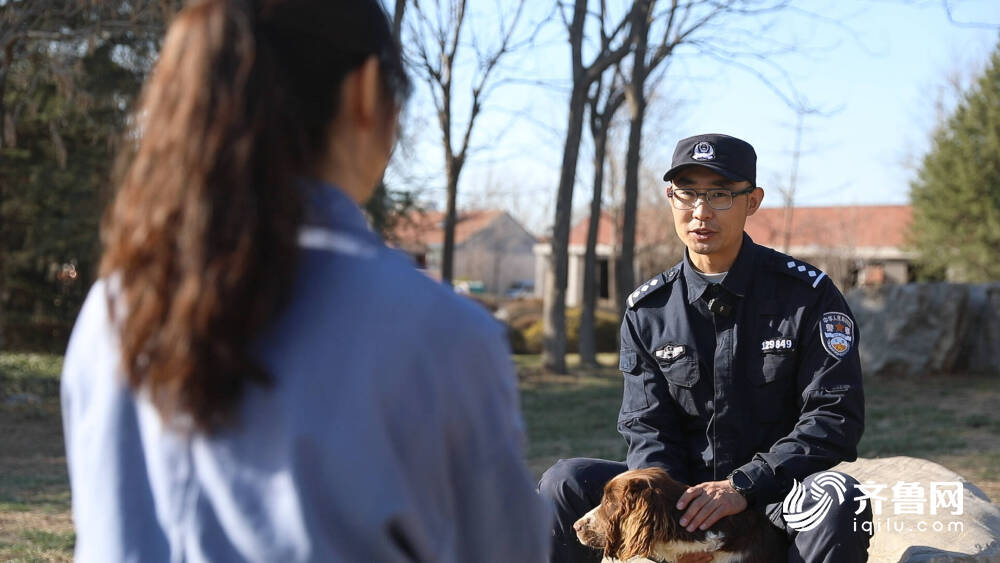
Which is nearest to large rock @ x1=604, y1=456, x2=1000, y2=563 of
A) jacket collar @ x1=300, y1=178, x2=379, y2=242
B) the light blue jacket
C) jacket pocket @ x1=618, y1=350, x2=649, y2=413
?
jacket pocket @ x1=618, y1=350, x2=649, y2=413

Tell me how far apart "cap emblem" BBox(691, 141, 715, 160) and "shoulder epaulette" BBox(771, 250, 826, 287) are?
440 mm

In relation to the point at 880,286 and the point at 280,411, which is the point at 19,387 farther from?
the point at 280,411

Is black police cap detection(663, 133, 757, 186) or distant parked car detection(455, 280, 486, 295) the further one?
distant parked car detection(455, 280, 486, 295)

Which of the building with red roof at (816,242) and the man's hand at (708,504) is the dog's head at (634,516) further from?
the building with red roof at (816,242)

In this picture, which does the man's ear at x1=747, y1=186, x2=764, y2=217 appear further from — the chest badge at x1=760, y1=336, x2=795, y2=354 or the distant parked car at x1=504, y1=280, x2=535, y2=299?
the distant parked car at x1=504, y1=280, x2=535, y2=299

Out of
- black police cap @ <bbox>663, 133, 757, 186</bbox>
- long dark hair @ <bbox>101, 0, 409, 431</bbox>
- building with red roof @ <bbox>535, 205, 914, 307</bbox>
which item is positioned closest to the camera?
long dark hair @ <bbox>101, 0, 409, 431</bbox>

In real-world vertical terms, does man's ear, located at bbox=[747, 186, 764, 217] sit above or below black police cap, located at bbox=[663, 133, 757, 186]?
below

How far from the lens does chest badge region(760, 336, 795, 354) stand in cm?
322

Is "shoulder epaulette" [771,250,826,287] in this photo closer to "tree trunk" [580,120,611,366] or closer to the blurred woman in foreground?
the blurred woman in foreground

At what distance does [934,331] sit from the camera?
44.4 ft

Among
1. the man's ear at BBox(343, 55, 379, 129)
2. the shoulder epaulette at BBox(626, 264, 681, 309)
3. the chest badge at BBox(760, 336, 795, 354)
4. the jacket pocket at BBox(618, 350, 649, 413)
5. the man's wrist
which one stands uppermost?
the man's ear at BBox(343, 55, 379, 129)

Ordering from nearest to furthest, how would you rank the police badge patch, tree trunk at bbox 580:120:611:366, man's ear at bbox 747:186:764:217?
1. the police badge patch
2. man's ear at bbox 747:186:764:217
3. tree trunk at bbox 580:120:611:366

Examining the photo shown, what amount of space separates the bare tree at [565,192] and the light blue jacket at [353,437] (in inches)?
561

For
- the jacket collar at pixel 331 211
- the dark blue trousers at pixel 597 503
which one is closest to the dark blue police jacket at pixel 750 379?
the dark blue trousers at pixel 597 503
